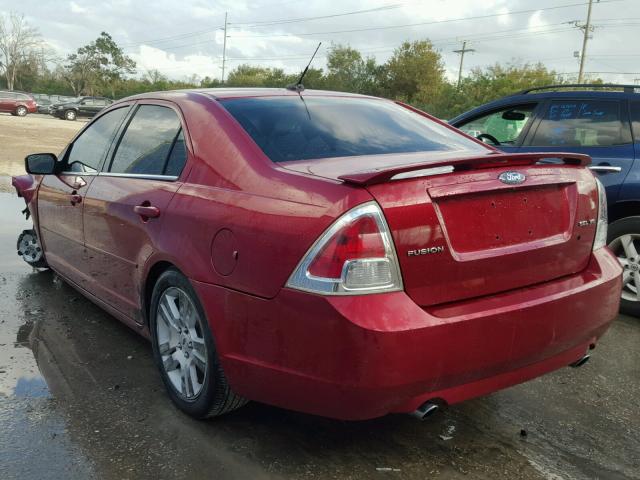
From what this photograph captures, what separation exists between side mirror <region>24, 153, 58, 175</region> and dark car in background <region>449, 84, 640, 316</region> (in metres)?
3.74

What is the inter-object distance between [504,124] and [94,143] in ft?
12.7

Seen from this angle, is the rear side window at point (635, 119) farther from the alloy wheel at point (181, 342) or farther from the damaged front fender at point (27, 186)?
the damaged front fender at point (27, 186)

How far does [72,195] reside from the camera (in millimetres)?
4156

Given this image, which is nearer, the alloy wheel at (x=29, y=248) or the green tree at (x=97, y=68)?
the alloy wheel at (x=29, y=248)

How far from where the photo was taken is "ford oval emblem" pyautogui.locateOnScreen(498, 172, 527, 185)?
251 cm

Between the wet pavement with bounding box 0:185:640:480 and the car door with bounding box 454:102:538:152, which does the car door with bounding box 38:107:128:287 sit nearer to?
the wet pavement with bounding box 0:185:640:480

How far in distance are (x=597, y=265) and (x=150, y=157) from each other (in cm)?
244

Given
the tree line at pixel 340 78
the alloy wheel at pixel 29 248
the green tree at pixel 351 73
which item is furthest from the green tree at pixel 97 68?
the alloy wheel at pixel 29 248

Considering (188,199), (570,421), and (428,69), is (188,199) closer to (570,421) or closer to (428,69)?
(570,421)

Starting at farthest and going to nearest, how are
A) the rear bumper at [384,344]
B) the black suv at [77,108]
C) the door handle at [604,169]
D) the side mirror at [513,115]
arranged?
the black suv at [77,108]
the side mirror at [513,115]
the door handle at [604,169]
the rear bumper at [384,344]

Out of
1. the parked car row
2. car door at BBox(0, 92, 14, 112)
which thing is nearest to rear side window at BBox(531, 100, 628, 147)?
the parked car row

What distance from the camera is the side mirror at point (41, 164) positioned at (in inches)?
176

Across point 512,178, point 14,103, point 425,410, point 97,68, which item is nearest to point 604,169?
point 512,178

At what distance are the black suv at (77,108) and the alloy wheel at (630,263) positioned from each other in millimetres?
39907
